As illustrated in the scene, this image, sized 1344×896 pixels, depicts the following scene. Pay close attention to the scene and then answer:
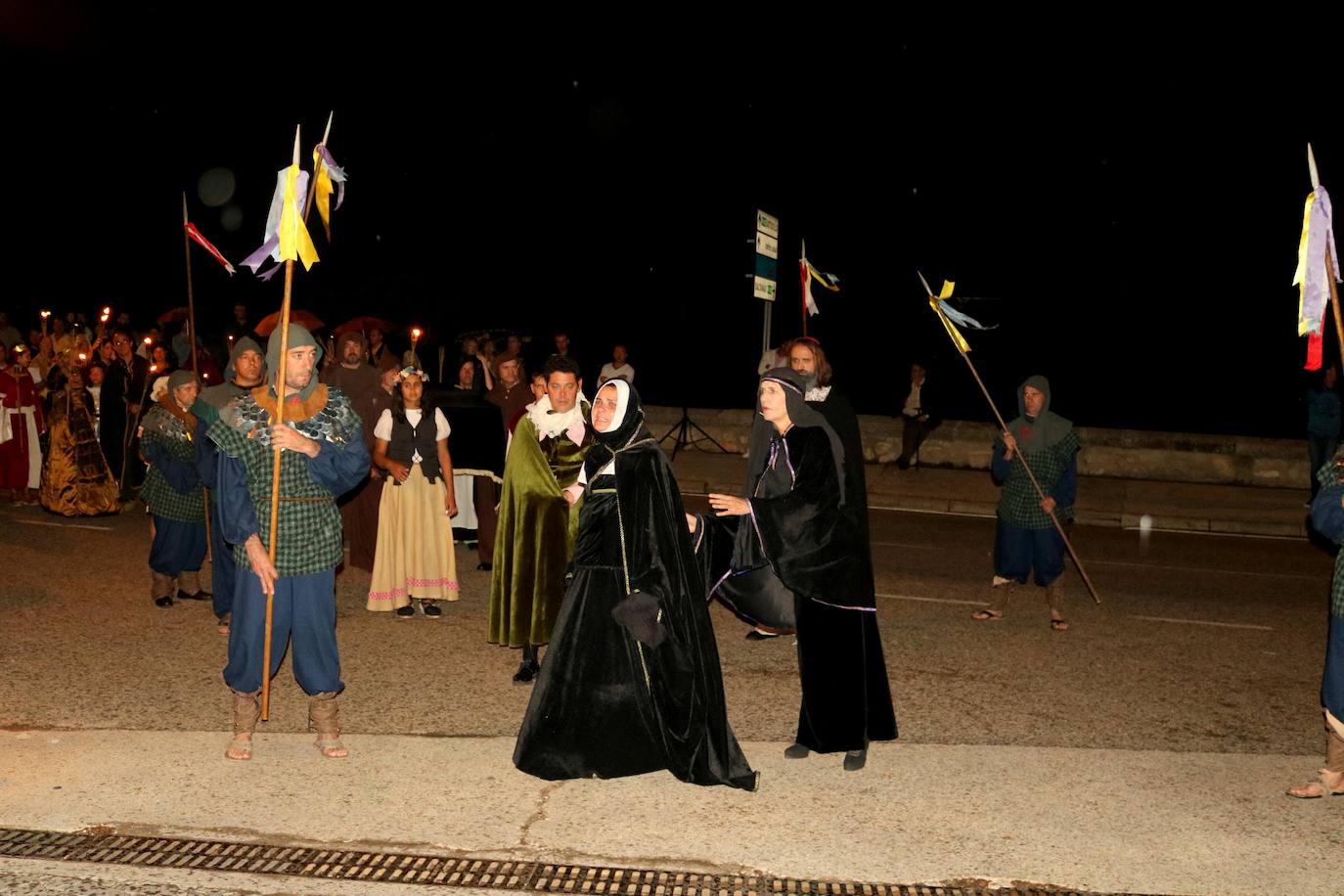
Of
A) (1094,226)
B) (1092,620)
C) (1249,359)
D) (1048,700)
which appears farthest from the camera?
(1094,226)

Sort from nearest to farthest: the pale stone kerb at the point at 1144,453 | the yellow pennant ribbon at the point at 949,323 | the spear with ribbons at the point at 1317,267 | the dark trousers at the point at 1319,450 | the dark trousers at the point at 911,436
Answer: the spear with ribbons at the point at 1317,267 < the yellow pennant ribbon at the point at 949,323 < the dark trousers at the point at 1319,450 < the pale stone kerb at the point at 1144,453 < the dark trousers at the point at 911,436

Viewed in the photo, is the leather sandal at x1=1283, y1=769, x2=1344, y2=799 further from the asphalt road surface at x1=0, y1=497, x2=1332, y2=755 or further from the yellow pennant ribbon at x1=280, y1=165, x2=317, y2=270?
the yellow pennant ribbon at x1=280, y1=165, x2=317, y2=270

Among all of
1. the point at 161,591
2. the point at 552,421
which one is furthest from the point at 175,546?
the point at 552,421

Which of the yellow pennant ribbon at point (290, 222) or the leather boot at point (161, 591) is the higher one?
the yellow pennant ribbon at point (290, 222)

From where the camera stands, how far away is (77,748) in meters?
6.05

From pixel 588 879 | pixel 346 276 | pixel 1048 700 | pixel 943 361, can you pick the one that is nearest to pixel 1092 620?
pixel 1048 700

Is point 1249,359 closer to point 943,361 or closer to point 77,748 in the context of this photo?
point 943,361

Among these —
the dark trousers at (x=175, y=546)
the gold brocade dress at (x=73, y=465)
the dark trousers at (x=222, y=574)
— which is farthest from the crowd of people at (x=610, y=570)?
the gold brocade dress at (x=73, y=465)

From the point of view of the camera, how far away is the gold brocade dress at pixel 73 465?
509 inches

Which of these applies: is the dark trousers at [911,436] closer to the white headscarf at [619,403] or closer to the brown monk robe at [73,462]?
the brown monk robe at [73,462]

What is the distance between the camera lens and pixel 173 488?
30.2ft

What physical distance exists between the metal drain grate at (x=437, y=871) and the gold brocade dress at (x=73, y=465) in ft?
28.4

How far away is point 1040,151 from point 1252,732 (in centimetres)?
3305

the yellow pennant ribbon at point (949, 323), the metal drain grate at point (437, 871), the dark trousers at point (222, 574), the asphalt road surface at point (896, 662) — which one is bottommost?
the metal drain grate at point (437, 871)
